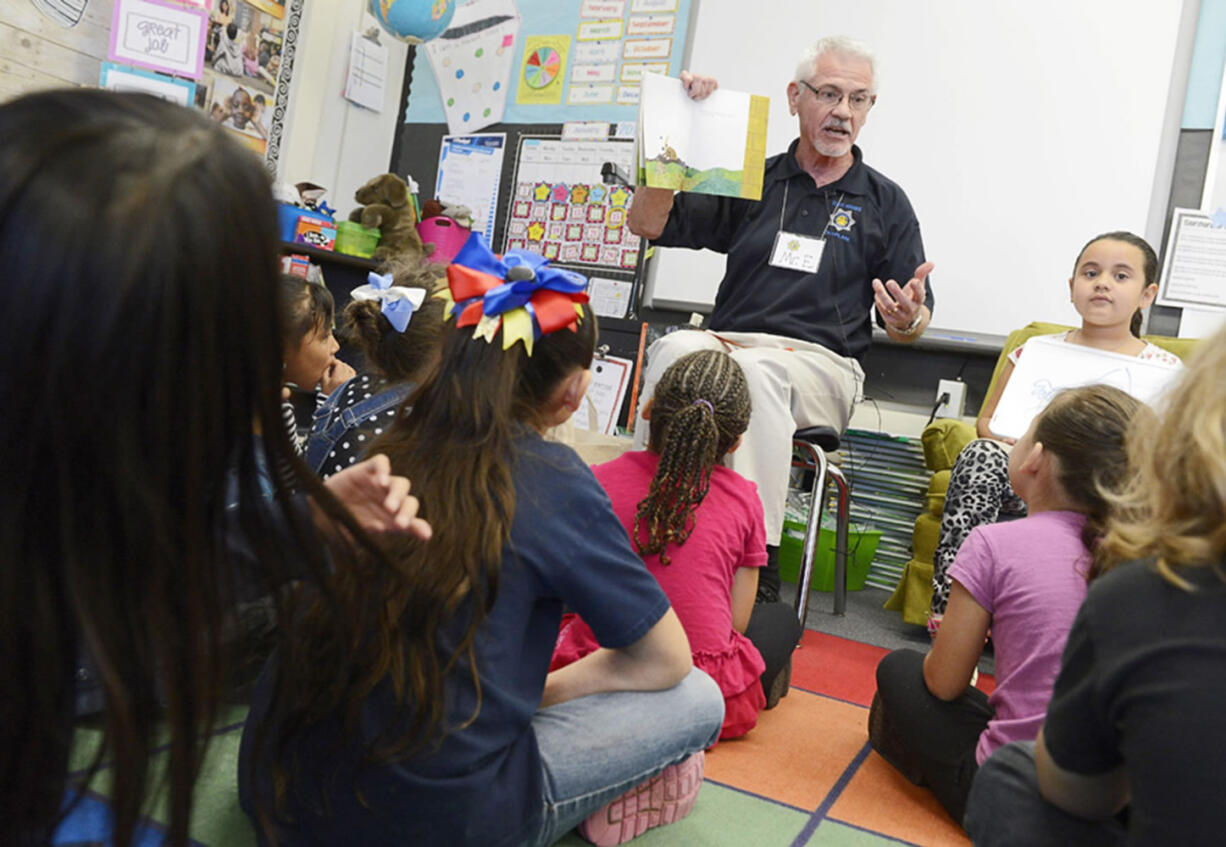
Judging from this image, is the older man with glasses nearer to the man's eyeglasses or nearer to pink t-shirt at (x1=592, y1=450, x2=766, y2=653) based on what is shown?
the man's eyeglasses

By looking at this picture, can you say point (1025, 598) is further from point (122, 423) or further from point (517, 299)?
point (122, 423)

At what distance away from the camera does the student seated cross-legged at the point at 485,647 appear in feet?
3.07

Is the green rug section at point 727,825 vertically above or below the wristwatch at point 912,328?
below

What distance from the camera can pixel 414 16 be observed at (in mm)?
3791

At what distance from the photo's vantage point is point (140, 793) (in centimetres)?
54

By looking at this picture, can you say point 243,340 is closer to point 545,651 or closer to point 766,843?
point 545,651

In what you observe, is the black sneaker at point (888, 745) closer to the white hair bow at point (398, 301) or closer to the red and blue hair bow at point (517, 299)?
the red and blue hair bow at point (517, 299)

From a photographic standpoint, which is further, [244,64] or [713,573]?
[244,64]

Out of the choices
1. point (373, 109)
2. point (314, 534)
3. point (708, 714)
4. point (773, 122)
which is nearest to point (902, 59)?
point (773, 122)

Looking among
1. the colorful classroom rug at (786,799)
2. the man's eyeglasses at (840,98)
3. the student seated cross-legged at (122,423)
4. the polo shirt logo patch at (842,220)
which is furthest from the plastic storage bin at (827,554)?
the student seated cross-legged at (122,423)

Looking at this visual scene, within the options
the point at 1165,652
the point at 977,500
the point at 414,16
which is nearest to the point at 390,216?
the point at 414,16

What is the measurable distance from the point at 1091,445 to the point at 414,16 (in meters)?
3.23

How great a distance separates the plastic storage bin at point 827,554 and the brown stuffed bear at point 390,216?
1.70 metres

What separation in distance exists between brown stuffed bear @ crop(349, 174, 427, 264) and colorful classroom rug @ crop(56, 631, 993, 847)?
2.41 meters
